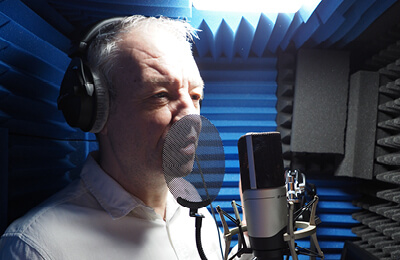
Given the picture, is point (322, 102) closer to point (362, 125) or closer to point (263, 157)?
point (362, 125)

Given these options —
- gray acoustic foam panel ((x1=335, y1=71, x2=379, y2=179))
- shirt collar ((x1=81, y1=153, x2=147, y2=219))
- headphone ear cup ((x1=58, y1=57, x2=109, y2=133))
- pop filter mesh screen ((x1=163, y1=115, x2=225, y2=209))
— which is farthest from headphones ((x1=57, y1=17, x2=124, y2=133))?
gray acoustic foam panel ((x1=335, y1=71, x2=379, y2=179))

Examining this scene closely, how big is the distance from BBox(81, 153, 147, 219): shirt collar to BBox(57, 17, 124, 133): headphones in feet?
0.44

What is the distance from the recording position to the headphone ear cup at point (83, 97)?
0.78 metres

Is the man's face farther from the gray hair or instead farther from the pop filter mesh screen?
the pop filter mesh screen

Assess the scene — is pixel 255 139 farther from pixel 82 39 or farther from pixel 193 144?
pixel 82 39

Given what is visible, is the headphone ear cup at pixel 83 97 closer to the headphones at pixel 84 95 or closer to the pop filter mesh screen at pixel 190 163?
the headphones at pixel 84 95

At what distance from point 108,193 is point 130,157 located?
12cm

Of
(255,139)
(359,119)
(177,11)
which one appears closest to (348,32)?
(359,119)

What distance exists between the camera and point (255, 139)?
0.62 meters

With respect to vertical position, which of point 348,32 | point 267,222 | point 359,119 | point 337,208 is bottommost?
point 337,208

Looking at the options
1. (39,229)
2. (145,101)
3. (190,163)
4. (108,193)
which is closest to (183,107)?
(145,101)

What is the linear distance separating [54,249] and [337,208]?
1.44 metres

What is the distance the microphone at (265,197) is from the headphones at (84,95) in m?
0.42

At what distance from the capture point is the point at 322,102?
5.20 feet
